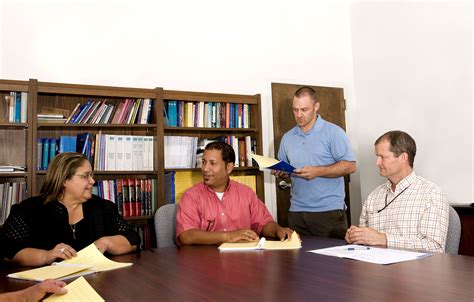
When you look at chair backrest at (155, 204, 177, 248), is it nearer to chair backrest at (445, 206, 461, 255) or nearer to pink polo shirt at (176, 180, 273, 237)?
pink polo shirt at (176, 180, 273, 237)

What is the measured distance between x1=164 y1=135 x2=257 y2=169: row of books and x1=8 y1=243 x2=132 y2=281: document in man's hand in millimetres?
1747

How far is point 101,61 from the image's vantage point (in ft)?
11.5

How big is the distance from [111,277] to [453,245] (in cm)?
148

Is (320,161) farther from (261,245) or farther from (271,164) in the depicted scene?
(261,245)

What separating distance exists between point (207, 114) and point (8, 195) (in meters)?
1.62

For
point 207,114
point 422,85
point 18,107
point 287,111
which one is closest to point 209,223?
point 207,114

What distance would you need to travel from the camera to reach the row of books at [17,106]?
304cm

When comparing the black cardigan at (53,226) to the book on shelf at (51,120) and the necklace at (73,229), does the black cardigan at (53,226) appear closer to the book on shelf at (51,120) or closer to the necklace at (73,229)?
the necklace at (73,229)

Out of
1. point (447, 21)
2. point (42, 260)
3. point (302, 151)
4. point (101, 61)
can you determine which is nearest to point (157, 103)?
point (101, 61)

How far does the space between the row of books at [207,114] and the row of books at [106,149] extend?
0.28 metres

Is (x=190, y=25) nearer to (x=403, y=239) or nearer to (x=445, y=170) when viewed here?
(x=445, y=170)

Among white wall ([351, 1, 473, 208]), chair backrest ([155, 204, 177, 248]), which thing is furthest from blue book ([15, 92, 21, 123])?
white wall ([351, 1, 473, 208])

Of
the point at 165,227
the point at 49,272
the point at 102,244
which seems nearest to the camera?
the point at 49,272

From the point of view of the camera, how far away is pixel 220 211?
8.14 ft
